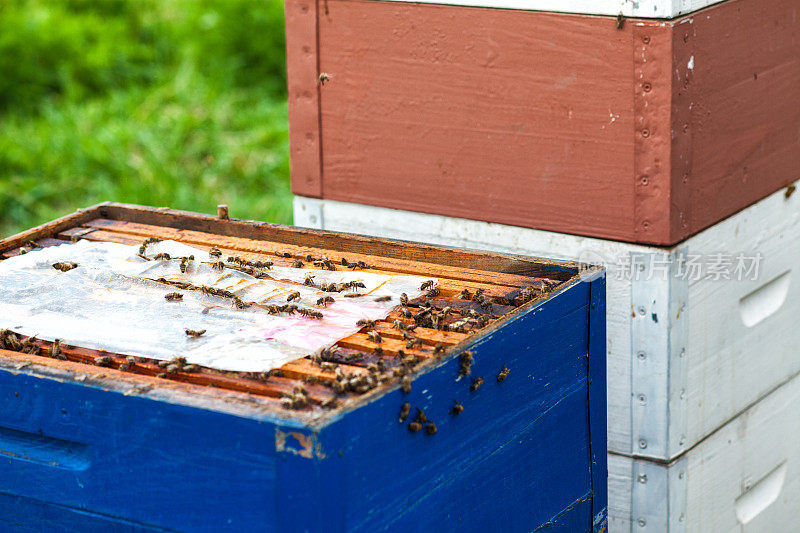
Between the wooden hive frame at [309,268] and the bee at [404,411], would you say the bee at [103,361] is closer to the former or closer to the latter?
the wooden hive frame at [309,268]

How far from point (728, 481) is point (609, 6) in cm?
112

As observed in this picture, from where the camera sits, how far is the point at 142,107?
20.3 ft

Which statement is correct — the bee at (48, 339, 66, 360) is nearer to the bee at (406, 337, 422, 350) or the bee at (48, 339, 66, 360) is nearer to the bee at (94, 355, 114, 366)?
the bee at (94, 355, 114, 366)

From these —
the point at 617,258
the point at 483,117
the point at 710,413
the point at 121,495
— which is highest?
the point at 483,117

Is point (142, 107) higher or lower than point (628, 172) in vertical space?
lower

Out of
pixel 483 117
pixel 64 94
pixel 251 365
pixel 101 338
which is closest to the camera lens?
pixel 251 365

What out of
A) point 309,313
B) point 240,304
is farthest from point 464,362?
point 240,304

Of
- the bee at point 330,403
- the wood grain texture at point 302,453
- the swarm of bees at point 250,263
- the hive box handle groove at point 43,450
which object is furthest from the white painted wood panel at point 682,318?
the hive box handle groove at point 43,450

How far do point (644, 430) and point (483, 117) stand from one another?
74 cm

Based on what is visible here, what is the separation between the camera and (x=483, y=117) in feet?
7.27

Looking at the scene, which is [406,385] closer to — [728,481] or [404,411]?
[404,411]

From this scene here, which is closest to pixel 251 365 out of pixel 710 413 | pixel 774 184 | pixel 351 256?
pixel 351 256

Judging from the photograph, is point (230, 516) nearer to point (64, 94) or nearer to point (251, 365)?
point (251, 365)

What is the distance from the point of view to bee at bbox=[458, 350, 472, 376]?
4.91ft
